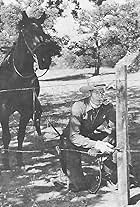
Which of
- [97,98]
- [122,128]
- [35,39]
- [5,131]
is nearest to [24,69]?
[35,39]

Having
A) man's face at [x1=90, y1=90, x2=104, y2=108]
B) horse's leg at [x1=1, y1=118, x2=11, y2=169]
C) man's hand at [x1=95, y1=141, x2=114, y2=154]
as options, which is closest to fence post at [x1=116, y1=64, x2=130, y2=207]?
man's hand at [x1=95, y1=141, x2=114, y2=154]

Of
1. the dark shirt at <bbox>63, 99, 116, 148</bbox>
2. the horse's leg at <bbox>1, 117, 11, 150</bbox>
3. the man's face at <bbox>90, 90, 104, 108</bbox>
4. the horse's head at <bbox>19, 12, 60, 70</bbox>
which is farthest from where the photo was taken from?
the horse's leg at <bbox>1, 117, 11, 150</bbox>

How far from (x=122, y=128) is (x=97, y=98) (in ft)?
2.00

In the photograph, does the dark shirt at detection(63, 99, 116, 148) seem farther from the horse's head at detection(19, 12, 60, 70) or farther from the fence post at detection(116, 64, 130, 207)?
the horse's head at detection(19, 12, 60, 70)

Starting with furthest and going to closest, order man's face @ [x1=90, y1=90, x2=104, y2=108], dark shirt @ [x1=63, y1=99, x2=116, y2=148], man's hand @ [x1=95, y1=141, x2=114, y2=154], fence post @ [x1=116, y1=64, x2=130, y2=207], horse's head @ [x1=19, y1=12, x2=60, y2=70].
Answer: horse's head @ [x1=19, y1=12, x2=60, y2=70], dark shirt @ [x1=63, y1=99, x2=116, y2=148], man's face @ [x1=90, y1=90, x2=104, y2=108], man's hand @ [x1=95, y1=141, x2=114, y2=154], fence post @ [x1=116, y1=64, x2=130, y2=207]

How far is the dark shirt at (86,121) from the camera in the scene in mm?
4961

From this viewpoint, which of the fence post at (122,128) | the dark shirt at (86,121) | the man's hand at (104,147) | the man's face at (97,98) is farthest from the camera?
the dark shirt at (86,121)

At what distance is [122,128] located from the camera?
4.47m

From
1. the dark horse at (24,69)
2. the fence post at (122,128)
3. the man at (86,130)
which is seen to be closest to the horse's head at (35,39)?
the dark horse at (24,69)

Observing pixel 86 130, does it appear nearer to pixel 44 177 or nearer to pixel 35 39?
pixel 44 177

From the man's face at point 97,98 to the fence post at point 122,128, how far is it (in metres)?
0.44

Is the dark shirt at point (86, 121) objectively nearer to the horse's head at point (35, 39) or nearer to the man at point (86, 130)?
the man at point (86, 130)

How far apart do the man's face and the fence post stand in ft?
1.45

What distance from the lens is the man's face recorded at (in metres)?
4.85
